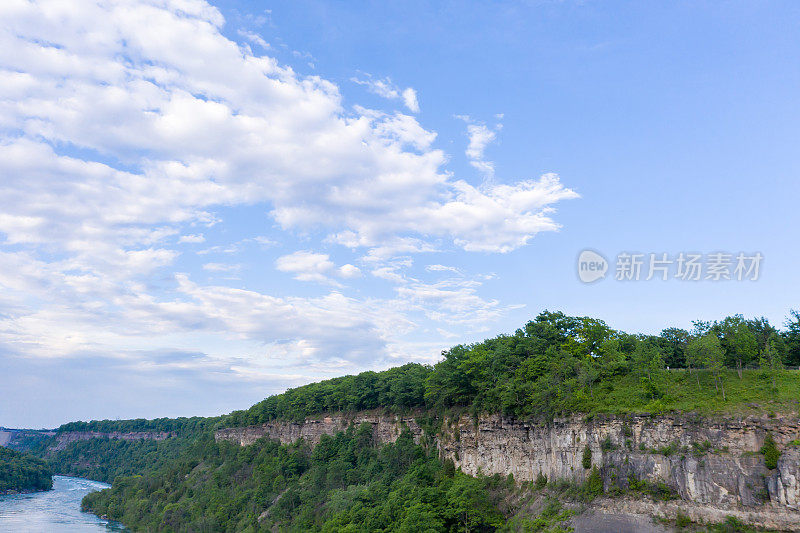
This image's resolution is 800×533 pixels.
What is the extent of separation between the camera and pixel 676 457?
3394 centimetres

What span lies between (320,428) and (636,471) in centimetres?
5541

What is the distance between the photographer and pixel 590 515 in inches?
1414

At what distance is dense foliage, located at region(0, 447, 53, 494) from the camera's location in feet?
442

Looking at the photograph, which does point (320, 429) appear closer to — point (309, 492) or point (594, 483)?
point (309, 492)

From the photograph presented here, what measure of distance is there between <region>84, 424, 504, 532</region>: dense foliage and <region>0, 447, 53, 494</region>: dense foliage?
38284 mm

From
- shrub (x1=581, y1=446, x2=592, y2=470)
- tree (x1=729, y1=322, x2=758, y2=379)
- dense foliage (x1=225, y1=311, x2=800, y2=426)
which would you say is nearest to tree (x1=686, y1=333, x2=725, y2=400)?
dense foliage (x1=225, y1=311, x2=800, y2=426)

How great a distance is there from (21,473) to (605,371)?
541 feet

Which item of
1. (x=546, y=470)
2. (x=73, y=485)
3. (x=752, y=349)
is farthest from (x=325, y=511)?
(x=73, y=485)

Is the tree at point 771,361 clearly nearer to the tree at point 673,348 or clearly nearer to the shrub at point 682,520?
the tree at point 673,348

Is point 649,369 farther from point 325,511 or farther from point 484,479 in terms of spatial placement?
point 325,511

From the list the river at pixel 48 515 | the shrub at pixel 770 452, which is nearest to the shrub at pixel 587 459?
the shrub at pixel 770 452

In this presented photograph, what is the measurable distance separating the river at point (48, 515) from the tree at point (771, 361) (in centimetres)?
10685

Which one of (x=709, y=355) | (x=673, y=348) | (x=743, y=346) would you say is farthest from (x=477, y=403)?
(x=743, y=346)

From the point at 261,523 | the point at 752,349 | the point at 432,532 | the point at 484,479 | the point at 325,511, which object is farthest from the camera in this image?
the point at 261,523
